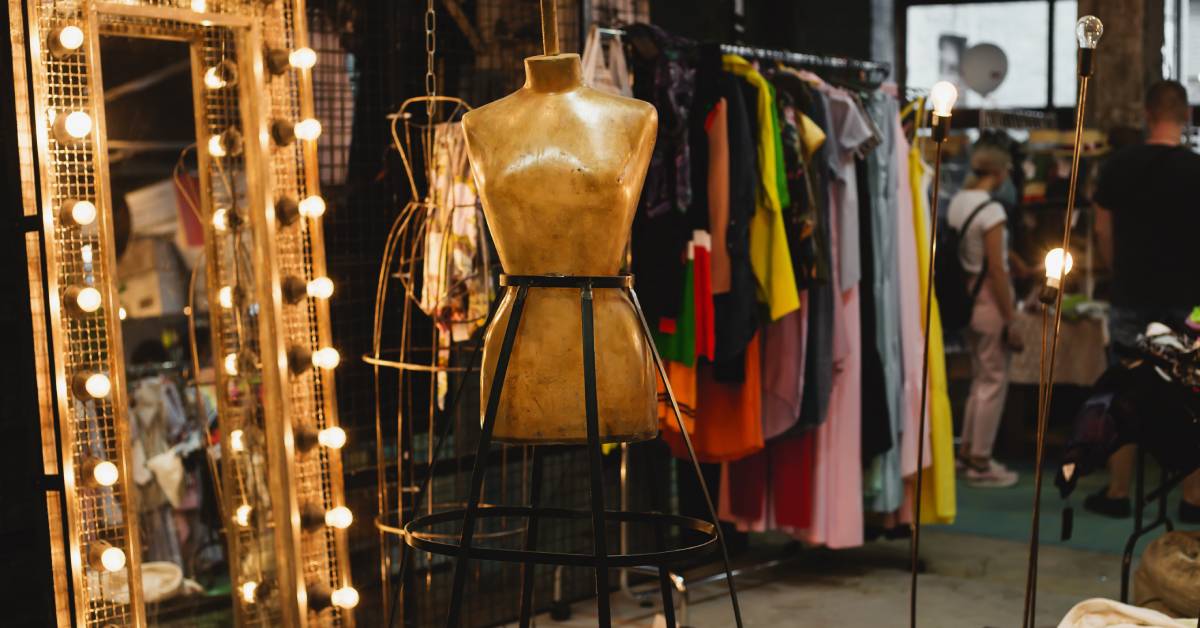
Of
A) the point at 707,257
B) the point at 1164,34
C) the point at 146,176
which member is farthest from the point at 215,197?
the point at 1164,34

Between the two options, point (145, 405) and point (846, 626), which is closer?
point (145, 405)

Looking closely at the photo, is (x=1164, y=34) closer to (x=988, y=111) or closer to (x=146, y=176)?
(x=988, y=111)

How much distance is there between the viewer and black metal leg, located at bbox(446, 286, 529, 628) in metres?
2.15

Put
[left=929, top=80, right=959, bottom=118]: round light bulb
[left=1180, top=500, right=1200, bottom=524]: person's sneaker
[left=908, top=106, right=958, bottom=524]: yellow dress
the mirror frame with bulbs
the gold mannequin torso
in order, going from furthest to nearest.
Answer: [left=1180, top=500, right=1200, bottom=524]: person's sneaker
[left=908, top=106, right=958, bottom=524]: yellow dress
the mirror frame with bulbs
[left=929, top=80, right=959, bottom=118]: round light bulb
the gold mannequin torso

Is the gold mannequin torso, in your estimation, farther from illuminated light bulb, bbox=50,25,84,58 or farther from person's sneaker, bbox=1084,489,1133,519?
person's sneaker, bbox=1084,489,1133,519

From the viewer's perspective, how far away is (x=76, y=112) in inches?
124

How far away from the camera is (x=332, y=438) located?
371 cm

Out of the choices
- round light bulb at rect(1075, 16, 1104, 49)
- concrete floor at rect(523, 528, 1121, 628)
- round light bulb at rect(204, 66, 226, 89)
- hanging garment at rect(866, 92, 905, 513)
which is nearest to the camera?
round light bulb at rect(1075, 16, 1104, 49)

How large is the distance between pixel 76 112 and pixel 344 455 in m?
1.32

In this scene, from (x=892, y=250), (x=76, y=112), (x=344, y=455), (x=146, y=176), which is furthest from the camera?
(x=892, y=250)

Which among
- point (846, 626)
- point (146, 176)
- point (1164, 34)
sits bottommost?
point (846, 626)

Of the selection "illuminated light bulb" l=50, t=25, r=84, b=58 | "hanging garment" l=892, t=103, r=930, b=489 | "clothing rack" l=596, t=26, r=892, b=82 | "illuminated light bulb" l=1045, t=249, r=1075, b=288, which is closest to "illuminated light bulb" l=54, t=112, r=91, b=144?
"illuminated light bulb" l=50, t=25, r=84, b=58

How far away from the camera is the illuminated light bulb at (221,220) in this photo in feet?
12.0

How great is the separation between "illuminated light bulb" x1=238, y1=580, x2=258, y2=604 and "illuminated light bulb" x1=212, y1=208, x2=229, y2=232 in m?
0.96
